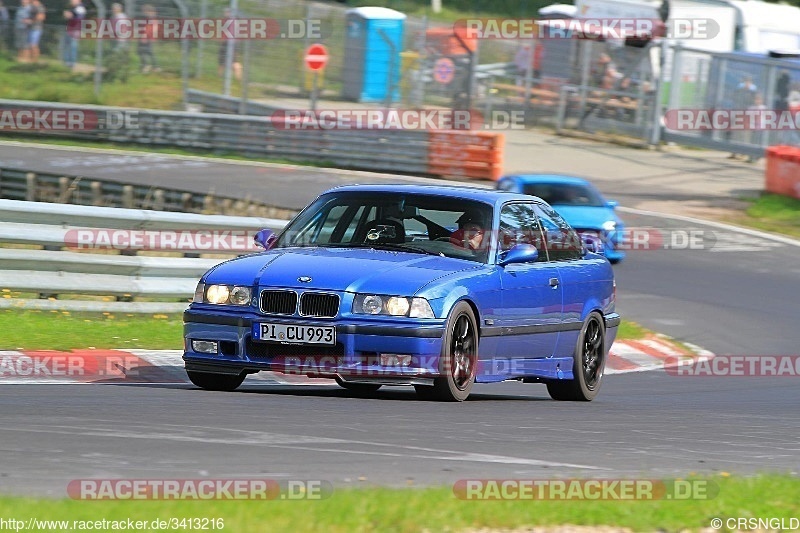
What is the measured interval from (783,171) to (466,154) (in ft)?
21.0

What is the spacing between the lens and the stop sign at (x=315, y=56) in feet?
108

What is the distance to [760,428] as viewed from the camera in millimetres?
9172

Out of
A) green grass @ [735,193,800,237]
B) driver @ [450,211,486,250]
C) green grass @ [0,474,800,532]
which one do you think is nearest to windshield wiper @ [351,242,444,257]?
driver @ [450,211,486,250]

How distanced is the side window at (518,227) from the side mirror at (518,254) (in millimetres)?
110

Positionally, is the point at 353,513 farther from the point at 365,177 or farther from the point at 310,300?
the point at 365,177

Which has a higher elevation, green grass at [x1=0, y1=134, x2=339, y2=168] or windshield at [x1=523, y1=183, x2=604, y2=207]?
windshield at [x1=523, y1=183, x2=604, y2=207]

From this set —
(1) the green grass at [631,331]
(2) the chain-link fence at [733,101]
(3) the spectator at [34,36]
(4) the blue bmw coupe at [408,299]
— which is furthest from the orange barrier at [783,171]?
(4) the blue bmw coupe at [408,299]

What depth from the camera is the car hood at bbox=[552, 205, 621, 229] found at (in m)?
20.9

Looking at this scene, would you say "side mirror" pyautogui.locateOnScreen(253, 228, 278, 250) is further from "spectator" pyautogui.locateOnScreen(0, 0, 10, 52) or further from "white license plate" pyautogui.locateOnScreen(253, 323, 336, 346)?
"spectator" pyautogui.locateOnScreen(0, 0, 10, 52)

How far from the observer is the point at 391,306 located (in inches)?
340

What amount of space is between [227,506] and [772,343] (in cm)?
1238

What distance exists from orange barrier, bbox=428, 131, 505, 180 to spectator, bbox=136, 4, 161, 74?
7416 millimetres

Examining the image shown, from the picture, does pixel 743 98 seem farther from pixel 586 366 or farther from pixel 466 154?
pixel 586 366

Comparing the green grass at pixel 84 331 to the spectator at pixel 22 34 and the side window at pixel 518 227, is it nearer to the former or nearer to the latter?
the side window at pixel 518 227
